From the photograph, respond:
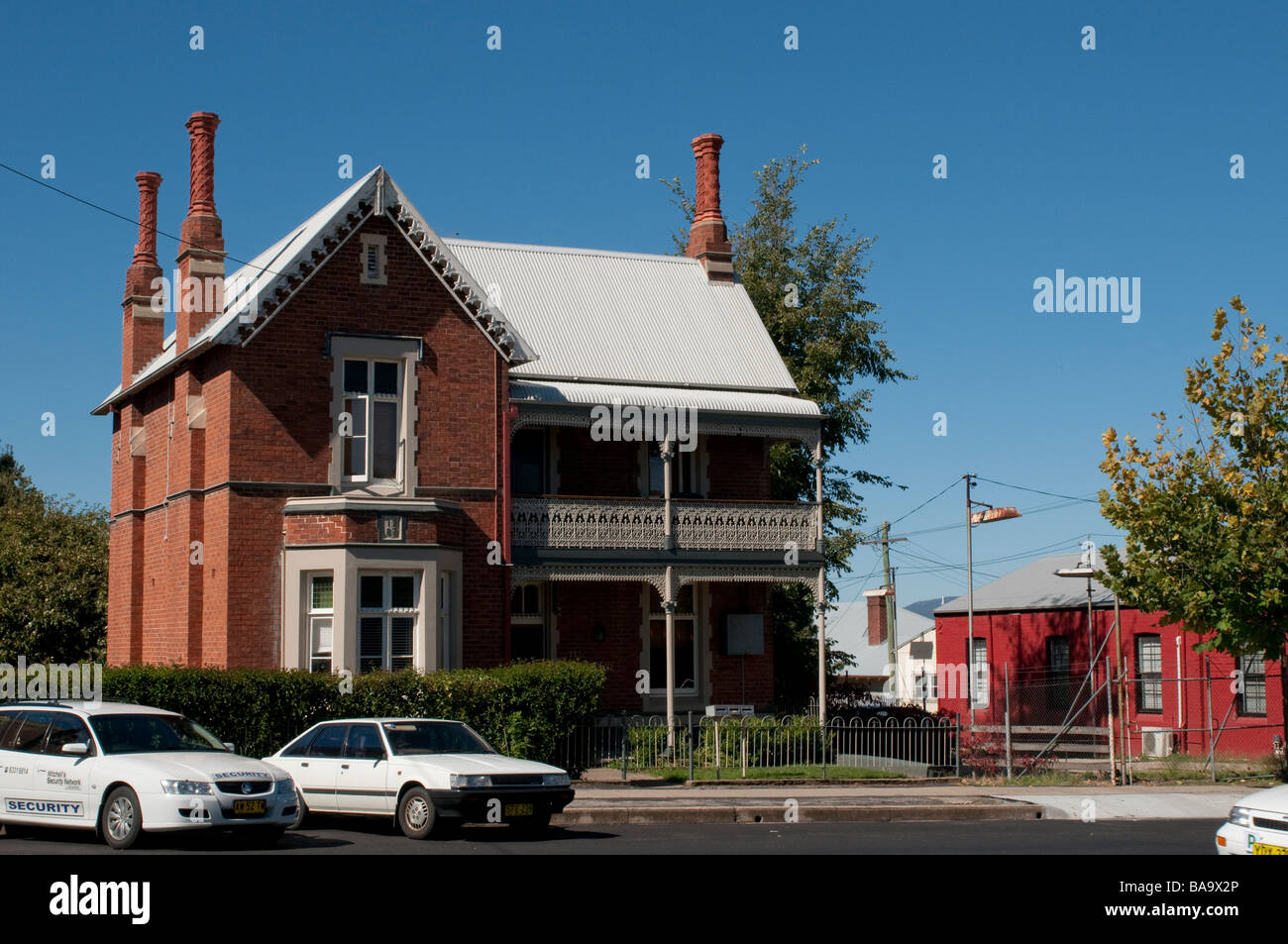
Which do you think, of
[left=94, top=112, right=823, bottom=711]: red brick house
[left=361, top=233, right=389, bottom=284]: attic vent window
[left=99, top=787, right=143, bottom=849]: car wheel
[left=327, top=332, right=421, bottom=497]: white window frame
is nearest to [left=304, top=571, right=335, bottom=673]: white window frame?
[left=94, top=112, right=823, bottom=711]: red brick house

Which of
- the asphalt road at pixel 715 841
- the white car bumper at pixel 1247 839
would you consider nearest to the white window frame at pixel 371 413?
the asphalt road at pixel 715 841

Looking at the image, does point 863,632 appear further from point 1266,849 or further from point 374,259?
point 1266,849

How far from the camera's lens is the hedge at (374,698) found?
758 inches

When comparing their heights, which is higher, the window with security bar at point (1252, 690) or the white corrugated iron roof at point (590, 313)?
the white corrugated iron roof at point (590, 313)

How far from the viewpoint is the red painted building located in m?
30.6

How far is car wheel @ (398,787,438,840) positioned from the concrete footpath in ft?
9.76

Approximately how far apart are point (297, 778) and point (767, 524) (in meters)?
13.3

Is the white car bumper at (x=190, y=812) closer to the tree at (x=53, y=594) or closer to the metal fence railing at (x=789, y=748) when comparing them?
the metal fence railing at (x=789, y=748)

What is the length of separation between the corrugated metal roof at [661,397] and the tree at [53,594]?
546 inches

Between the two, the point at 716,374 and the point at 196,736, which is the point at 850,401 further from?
the point at 196,736

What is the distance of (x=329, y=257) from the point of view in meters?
23.5
